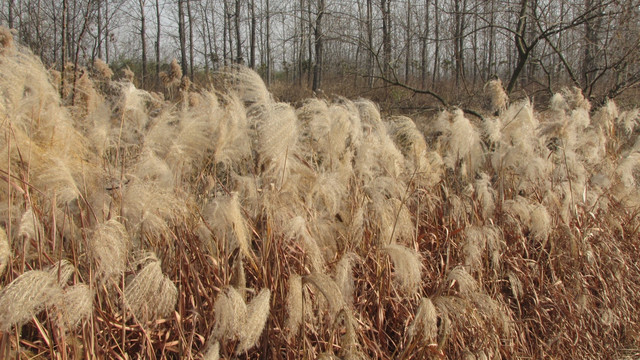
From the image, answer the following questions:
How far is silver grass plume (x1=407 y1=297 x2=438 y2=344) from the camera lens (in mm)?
1678

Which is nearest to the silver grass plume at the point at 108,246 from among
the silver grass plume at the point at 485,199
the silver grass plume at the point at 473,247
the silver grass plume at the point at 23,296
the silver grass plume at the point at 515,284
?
the silver grass plume at the point at 23,296

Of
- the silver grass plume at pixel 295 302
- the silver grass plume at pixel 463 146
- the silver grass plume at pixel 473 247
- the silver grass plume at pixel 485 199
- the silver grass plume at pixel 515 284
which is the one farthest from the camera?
the silver grass plume at pixel 463 146

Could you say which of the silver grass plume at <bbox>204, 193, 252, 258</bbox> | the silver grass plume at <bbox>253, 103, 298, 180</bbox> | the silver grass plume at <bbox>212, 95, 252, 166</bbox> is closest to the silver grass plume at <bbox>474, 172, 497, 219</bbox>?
the silver grass plume at <bbox>253, 103, 298, 180</bbox>

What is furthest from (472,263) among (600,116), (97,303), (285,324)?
(600,116)

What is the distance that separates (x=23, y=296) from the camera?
1.16 metres

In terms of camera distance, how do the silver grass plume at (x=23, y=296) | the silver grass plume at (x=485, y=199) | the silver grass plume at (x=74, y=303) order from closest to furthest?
the silver grass plume at (x=23, y=296) → the silver grass plume at (x=74, y=303) → the silver grass plume at (x=485, y=199)

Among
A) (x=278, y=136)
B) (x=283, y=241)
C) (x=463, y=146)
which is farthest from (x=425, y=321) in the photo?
(x=463, y=146)

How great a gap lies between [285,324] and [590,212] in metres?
2.37

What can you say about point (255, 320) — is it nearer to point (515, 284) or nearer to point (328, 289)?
point (328, 289)

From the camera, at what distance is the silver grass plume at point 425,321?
1.68 m

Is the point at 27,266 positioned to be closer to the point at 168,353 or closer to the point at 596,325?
the point at 168,353

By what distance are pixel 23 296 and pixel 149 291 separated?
0.39m

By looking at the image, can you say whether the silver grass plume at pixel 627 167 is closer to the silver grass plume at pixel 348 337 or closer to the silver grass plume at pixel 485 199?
the silver grass plume at pixel 485 199

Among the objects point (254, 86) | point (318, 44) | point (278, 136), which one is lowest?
point (278, 136)
